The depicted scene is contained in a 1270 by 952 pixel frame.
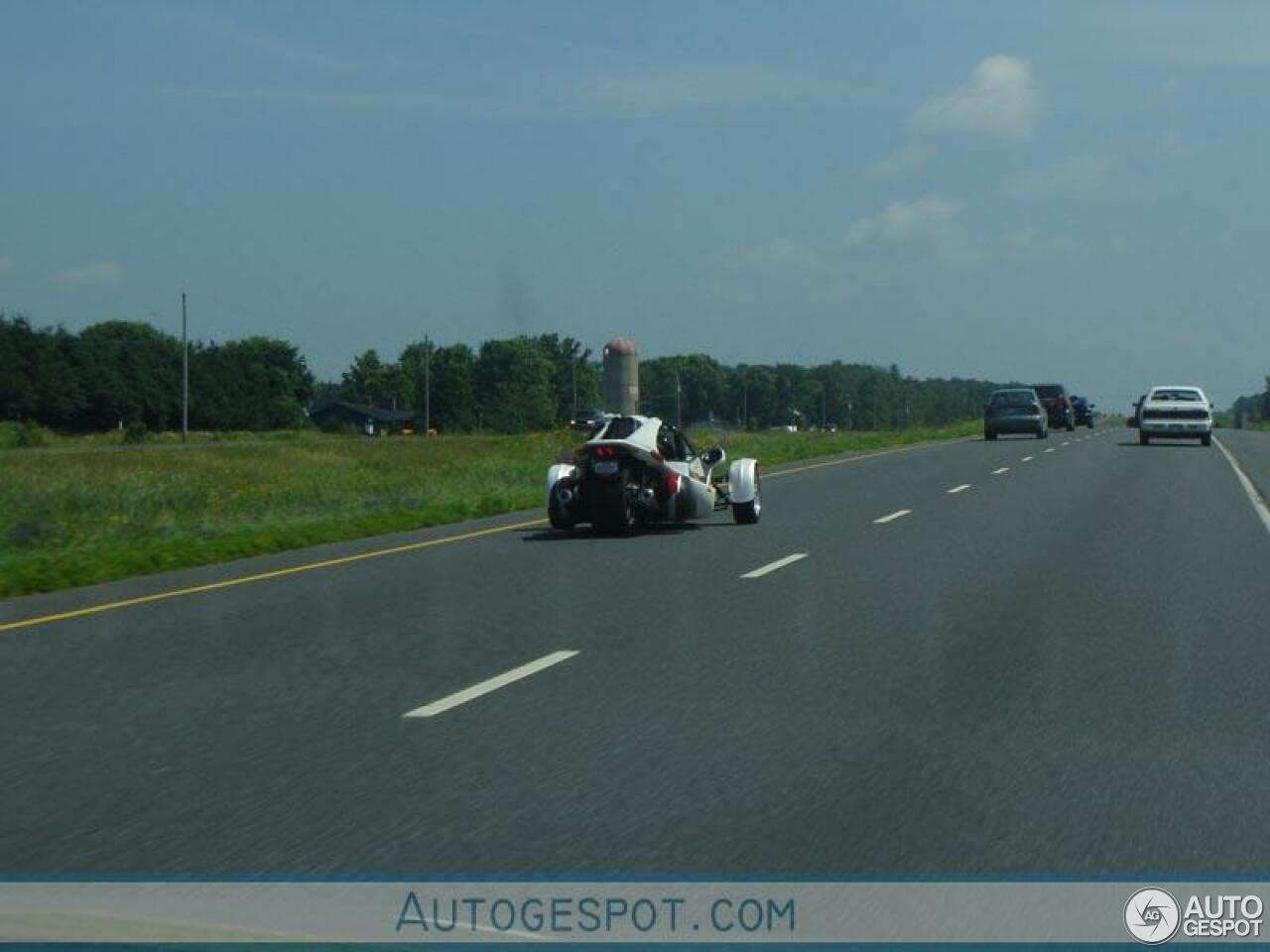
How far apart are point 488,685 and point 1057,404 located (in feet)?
220

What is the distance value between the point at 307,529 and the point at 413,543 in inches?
68.9

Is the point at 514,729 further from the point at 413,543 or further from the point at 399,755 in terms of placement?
the point at 413,543

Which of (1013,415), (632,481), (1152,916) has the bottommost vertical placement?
(1152,916)

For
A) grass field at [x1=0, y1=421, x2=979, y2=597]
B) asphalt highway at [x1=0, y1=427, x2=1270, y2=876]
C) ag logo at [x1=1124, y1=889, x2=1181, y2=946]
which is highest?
grass field at [x1=0, y1=421, x2=979, y2=597]

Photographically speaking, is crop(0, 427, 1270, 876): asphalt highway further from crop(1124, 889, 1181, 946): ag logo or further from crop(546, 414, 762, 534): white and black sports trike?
crop(546, 414, 762, 534): white and black sports trike

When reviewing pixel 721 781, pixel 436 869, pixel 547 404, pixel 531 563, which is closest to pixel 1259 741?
pixel 721 781

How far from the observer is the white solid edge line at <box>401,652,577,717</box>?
8.35m

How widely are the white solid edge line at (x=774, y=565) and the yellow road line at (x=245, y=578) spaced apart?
164 inches

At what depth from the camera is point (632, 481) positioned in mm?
19391

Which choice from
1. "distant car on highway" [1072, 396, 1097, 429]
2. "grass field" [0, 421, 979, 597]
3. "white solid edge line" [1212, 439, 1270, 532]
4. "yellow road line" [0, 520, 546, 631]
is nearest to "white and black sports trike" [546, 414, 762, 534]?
"yellow road line" [0, 520, 546, 631]

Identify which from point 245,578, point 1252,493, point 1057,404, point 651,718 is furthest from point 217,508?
point 1057,404

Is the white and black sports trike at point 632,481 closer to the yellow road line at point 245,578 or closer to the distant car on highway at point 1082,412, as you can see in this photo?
the yellow road line at point 245,578

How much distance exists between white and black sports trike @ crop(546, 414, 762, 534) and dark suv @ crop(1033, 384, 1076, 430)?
55.3 metres

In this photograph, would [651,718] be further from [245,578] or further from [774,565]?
[245,578]
